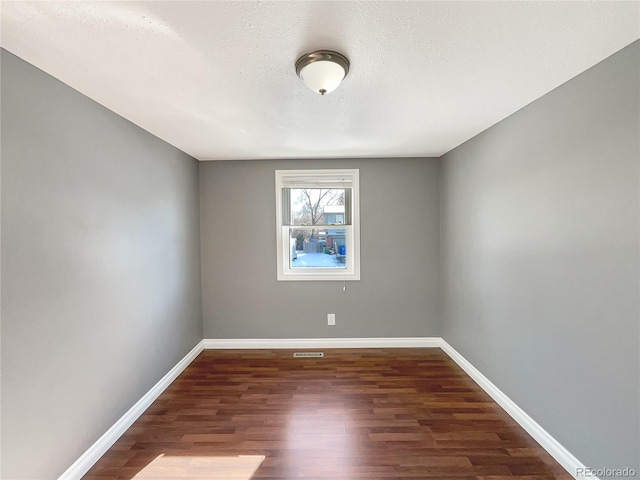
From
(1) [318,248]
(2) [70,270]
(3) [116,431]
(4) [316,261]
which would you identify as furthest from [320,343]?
(2) [70,270]

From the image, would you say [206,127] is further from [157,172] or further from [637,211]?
[637,211]

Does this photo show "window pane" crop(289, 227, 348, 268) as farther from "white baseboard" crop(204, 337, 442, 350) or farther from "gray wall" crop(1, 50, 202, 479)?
"gray wall" crop(1, 50, 202, 479)

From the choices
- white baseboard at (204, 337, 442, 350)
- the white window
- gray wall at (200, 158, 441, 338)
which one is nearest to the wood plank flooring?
white baseboard at (204, 337, 442, 350)

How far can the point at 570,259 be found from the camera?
1.59 m

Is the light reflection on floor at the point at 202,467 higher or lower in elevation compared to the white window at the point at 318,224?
lower

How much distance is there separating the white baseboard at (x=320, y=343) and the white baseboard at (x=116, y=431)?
592 mm

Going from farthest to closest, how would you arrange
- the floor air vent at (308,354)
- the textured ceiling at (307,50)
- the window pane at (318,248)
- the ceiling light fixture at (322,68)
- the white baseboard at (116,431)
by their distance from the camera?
the window pane at (318,248) < the floor air vent at (308,354) < the white baseboard at (116,431) < the ceiling light fixture at (322,68) < the textured ceiling at (307,50)

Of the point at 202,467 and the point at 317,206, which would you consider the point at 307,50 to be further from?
the point at 202,467

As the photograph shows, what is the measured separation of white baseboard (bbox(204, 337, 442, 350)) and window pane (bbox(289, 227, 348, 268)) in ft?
2.89

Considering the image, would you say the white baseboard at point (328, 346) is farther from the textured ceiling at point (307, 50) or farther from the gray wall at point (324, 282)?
the textured ceiling at point (307, 50)

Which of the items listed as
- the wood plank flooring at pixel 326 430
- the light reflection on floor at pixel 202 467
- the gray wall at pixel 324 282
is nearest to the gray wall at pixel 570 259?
the wood plank flooring at pixel 326 430

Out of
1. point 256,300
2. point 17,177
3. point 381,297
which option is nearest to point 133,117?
point 17,177

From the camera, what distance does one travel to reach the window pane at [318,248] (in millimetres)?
3406

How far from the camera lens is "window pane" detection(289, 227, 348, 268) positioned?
11.2 ft
